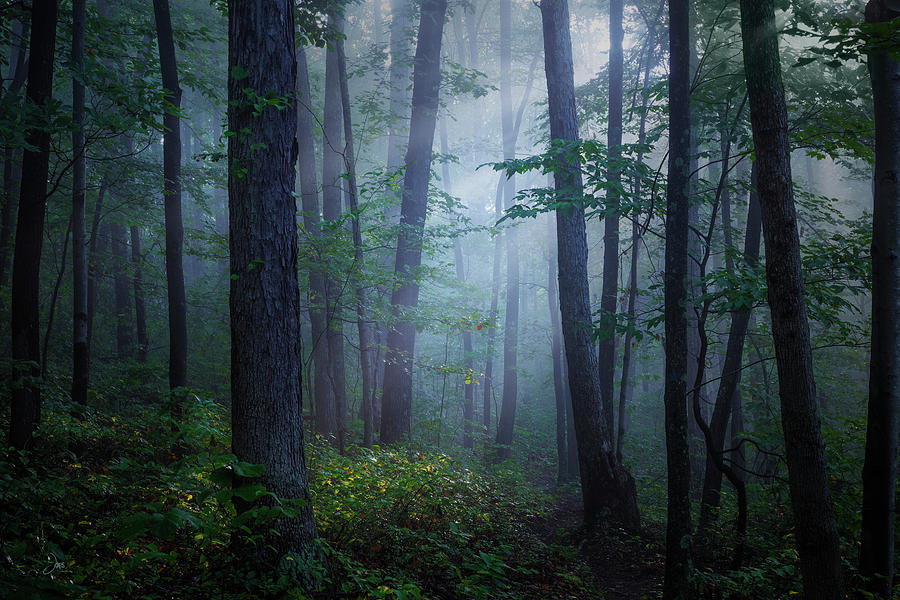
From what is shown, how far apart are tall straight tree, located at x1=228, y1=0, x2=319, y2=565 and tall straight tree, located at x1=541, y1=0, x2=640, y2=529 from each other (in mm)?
4141

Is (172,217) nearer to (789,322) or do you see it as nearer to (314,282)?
(314,282)

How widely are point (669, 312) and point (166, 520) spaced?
4.54 m

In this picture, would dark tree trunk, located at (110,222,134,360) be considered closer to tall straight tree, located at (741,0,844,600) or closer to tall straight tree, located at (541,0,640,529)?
tall straight tree, located at (541,0,640,529)

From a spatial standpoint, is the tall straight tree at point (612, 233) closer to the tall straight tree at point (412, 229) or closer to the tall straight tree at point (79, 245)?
the tall straight tree at point (412, 229)

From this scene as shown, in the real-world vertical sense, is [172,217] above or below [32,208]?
above

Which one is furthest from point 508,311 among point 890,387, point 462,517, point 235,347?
point 235,347

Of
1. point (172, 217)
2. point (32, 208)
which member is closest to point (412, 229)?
point (172, 217)

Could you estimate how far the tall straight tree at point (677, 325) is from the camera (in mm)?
4680

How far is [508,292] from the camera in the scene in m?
18.3

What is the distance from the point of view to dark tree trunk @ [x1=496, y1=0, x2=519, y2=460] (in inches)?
659

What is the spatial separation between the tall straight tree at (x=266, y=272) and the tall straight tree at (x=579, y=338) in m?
4.14

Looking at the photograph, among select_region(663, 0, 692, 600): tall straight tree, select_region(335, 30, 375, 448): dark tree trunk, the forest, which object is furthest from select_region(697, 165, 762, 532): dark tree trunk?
select_region(335, 30, 375, 448): dark tree trunk

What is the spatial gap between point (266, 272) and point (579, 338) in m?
5.32

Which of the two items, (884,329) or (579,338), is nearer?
(884,329)
